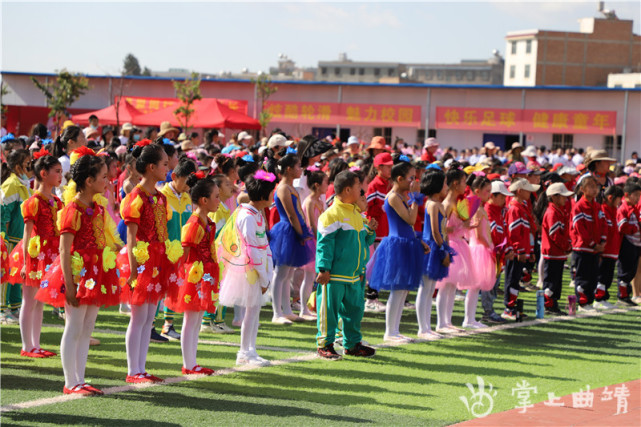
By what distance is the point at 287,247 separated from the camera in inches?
407

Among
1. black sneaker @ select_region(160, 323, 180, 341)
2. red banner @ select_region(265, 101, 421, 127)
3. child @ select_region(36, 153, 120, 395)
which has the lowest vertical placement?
black sneaker @ select_region(160, 323, 180, 341)

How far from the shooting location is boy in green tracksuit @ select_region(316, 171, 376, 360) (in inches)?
332

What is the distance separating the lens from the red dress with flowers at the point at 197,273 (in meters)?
7.32

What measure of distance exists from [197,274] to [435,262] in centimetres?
329

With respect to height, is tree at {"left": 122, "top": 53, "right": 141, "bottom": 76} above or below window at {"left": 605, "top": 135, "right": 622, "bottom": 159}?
above

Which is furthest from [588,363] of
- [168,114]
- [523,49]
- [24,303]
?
[523,49]

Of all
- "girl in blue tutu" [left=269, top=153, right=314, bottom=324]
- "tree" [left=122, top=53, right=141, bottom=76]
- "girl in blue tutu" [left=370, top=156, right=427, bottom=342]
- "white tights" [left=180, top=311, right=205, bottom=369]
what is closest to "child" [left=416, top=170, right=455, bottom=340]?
"girl in blue tutu" [left=370, top=156, right=427, bottom=342]

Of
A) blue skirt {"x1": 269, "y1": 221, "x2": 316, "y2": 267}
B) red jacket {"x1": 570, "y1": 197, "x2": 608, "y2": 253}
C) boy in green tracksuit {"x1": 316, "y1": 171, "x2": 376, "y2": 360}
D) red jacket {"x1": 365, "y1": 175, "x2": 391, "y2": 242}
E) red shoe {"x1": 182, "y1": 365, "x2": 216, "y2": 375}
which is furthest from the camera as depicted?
red jacket {"x1": 570, "y1": 197, "x2": 608, "y2": 253}

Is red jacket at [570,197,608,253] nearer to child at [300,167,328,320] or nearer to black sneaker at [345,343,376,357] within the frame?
child at [300,167,328,320]

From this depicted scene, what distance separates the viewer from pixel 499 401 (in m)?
7.11

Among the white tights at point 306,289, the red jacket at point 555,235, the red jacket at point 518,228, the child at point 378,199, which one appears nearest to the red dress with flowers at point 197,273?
the white tights at point 306,289

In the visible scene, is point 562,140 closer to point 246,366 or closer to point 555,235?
point 555,235

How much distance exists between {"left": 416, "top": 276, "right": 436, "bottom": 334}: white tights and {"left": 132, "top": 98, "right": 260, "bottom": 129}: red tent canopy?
71.2ft

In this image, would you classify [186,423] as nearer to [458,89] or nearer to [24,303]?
[24,303]
